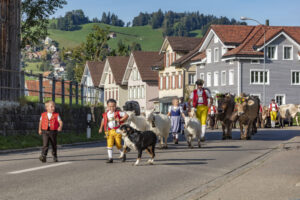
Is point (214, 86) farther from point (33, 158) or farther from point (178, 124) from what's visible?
point (33, 158)

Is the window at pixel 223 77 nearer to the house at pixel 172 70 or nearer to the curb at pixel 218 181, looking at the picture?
Result: the house at pixel 172 70

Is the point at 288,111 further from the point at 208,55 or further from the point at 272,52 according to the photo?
the point at 208,55

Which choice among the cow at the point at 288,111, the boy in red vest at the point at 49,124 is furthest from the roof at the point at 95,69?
the boy in red vest at the point at 49,124

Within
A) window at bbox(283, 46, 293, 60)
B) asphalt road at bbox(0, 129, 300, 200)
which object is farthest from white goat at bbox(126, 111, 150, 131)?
window at bbox(283, 46, 293, 60)

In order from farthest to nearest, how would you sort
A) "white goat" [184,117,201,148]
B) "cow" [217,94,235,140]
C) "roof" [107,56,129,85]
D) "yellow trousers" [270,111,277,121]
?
"roof" [107,56,129,85] < "yellow trousers" [270,111,277,121] < "cow" [217,94,235,140] < "white goat" [184,117,201,148]

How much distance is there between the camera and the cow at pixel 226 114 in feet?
90.7

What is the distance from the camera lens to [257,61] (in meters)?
71.6

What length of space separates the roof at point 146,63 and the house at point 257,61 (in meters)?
21.4

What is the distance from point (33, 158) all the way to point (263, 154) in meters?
6.24

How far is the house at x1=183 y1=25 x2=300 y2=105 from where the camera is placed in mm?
71000

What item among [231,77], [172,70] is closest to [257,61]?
[231,77]

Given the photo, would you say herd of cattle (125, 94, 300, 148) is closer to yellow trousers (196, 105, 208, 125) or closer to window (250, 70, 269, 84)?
yellow trousers (196, 105, 208, 125)

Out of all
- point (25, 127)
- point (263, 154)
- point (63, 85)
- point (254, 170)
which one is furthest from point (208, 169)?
point (63, 85)

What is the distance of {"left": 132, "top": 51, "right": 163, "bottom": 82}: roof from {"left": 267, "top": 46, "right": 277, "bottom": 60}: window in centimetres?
2596
